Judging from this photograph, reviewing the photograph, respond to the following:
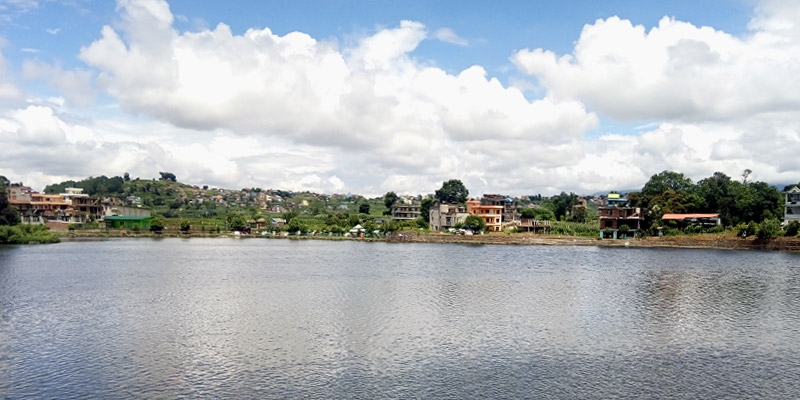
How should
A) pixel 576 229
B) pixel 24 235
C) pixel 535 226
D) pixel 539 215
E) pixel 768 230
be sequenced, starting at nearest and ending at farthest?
pixel 768 230 → pixel 24 235 → pixel 576 229 → pixel 535 226 → pixel 539 215

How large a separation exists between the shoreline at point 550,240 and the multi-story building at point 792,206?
407 inches

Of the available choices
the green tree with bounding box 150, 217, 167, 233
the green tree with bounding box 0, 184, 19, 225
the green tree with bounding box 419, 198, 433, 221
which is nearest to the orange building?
the green tree with bounding box 419, 198, 433, 221

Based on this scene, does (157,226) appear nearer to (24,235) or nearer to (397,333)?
(24,235)

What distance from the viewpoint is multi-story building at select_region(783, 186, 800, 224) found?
264 feet

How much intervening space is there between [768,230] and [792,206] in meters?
12.1

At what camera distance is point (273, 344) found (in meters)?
24.2

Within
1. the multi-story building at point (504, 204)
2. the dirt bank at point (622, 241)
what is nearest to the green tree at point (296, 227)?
Result: the dirt bank at point (622, 241)

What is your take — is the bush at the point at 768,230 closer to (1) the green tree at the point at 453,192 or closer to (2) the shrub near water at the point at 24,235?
(1) the green tree at the point at 453,192

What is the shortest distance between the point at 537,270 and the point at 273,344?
33.4 metres

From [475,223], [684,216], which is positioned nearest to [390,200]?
[475,223]

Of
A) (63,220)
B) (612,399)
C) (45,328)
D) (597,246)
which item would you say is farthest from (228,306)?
(63,220)

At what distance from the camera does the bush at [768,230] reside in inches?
2901

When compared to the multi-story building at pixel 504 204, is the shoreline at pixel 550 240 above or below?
below

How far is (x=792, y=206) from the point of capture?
81250mm
